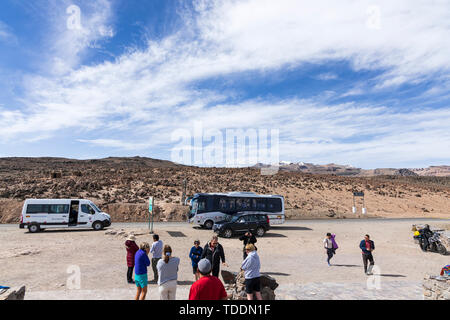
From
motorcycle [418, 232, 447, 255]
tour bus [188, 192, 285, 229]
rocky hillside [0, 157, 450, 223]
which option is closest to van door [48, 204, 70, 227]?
rocky hillside [0, 157, 450, 223]

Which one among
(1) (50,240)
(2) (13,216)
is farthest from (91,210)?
(2) (13,216)

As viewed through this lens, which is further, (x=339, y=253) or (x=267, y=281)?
(x=339, y=253)

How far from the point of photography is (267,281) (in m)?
8.05

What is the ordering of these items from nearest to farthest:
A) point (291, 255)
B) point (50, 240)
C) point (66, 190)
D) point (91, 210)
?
point (291, 255), point (50, 240), point (91, 210), point (66, 190)

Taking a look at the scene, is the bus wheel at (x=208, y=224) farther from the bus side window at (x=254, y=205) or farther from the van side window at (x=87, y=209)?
the van side window at (x=87, y=209)

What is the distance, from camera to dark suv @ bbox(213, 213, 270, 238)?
2169cm

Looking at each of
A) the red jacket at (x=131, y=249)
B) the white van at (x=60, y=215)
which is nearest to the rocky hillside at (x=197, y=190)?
the white van at (x=60, y=215)

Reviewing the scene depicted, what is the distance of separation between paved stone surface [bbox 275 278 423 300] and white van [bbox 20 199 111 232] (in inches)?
768

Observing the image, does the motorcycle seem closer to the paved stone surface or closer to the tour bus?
the paved stone surface

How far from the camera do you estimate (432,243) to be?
18812mm
